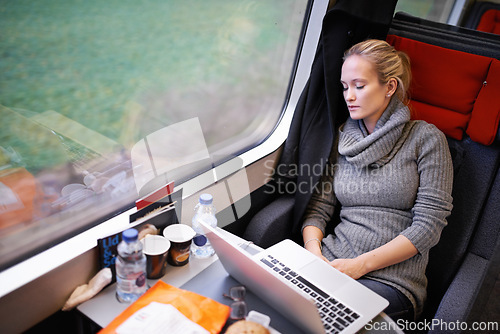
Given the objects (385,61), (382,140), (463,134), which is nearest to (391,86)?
(385,61)

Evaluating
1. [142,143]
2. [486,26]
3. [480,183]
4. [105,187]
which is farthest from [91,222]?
[486,26]

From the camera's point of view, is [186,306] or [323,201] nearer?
[186,306]

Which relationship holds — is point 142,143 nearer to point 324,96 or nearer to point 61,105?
point 61,105

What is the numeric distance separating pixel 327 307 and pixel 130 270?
20.7 inches

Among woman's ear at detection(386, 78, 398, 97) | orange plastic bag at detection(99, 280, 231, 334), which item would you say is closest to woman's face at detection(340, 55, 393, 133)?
woman's ear at detection(386, 78, 398, 97)

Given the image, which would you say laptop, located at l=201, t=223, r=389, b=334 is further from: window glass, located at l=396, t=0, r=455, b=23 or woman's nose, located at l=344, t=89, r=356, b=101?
window glass, located at l=396, t=0, r=455, b=23

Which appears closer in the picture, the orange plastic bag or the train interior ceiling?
the orange plastic bag

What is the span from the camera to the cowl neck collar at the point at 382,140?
142cm

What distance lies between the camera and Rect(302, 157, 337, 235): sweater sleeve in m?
1.61

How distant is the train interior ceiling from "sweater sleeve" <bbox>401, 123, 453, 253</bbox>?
17 centimetres

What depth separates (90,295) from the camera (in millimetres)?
1026

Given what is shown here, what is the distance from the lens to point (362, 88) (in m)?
1.44

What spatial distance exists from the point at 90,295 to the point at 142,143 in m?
0.62

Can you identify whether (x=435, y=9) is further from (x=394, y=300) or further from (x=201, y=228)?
(x=201, y=228)
